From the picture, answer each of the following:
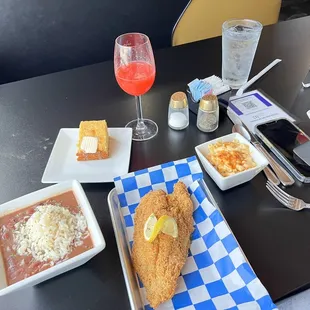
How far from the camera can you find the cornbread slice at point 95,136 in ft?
3.04

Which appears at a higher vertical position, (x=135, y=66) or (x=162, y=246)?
(x=135, y=66)

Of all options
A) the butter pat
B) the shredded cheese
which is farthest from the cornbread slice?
the shredded cheese

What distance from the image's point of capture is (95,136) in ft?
3.12

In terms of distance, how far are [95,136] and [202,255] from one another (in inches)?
17.2

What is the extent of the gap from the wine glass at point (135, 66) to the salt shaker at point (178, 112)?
6 centimetres

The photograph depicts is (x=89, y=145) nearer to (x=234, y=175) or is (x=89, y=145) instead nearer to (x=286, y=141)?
(x=234, y=175)

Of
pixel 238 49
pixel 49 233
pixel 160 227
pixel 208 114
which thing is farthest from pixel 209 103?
pixel 49 233

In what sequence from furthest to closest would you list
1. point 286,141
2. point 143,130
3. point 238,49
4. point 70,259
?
point 238,49, point 143,130, point 286,141, point 70,259

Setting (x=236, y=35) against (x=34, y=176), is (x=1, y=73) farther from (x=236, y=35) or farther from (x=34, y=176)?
(x=236, y=35)

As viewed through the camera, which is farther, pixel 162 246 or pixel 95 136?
pixel 95 136

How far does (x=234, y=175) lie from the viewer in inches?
31.4

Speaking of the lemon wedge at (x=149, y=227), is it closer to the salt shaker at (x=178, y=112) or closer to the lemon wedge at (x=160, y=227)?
the lemon wedge at (x=160, y=227)

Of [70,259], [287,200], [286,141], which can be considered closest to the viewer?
[70,259]

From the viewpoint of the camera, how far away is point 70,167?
3.04 ft
